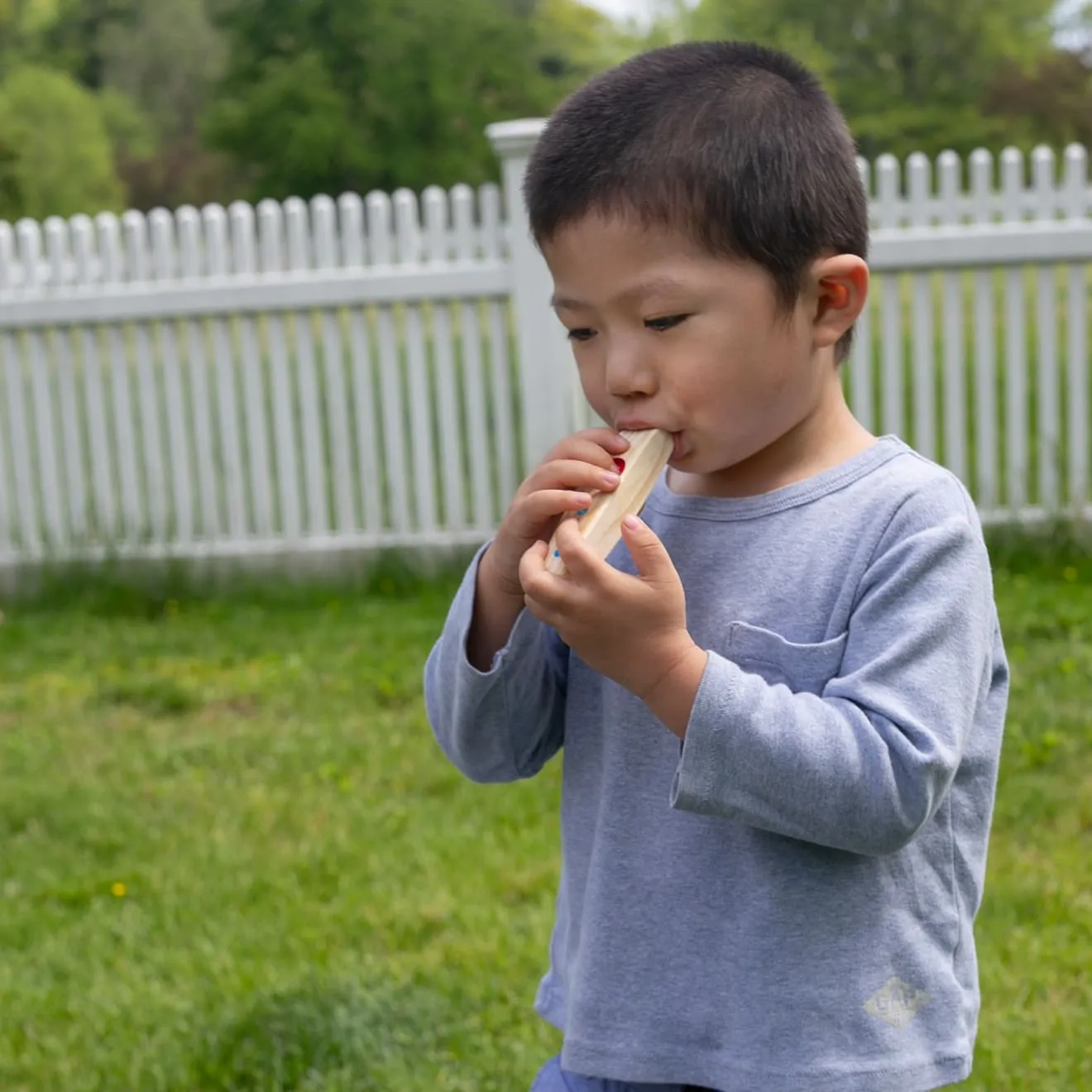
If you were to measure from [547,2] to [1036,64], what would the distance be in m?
24.4

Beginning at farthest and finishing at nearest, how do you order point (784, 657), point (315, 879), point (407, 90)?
point (407, 90) < point (315, 879) < point (784, 657)

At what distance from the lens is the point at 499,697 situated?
5.29 ft

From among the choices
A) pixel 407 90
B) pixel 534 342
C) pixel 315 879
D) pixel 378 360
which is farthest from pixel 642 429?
pixel 407 90

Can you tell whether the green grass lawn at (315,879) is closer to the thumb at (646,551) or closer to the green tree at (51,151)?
the thumb at (646,551)

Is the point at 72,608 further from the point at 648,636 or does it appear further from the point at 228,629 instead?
the point at 648,636

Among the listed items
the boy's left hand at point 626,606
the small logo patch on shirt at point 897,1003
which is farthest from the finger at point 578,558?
the small logo patch on shirt at point 897,1003

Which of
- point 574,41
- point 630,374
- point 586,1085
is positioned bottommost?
point 574,41

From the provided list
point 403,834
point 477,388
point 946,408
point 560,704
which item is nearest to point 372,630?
point 477,388

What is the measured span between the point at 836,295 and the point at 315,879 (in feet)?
7.92

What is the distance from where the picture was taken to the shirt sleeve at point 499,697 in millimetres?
1599

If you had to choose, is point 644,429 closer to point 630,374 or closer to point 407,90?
point 630,374

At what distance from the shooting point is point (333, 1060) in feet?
8.68

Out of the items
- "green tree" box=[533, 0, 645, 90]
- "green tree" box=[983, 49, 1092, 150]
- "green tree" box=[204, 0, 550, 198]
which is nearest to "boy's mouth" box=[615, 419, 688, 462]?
"green tree" box=[983, 49, 1092, 150]

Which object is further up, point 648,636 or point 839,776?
point 648,636
